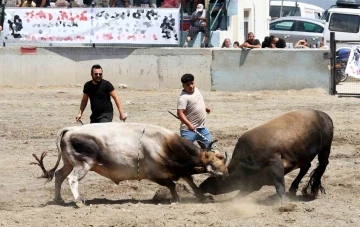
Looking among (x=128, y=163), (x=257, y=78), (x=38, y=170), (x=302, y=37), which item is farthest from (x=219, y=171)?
(x=302, y=37)

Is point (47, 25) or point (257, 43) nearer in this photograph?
point (257, 43)

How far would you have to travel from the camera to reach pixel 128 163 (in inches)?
450

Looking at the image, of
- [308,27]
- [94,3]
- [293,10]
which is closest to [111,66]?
[94,3]

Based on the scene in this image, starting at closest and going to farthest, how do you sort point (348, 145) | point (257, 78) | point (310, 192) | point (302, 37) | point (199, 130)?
point (310, 192) < point (199, 130) < point (348, 145) < point (257, 78) < point (302, 37)

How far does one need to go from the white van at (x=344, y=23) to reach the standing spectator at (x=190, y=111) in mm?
19435

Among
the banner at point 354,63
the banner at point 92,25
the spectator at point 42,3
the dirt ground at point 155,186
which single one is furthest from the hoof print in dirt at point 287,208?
the spectator at point 42,3

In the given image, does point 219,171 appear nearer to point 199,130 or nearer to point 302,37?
point 199,130

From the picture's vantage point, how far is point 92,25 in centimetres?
2414

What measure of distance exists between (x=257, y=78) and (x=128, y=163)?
12155 mm

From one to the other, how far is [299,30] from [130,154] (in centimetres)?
2134

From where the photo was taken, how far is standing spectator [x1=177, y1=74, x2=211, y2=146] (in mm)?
12766

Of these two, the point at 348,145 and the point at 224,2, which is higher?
the point at 224,2

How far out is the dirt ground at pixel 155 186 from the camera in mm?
10586

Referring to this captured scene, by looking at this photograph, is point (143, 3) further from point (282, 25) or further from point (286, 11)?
point (286, 11)
